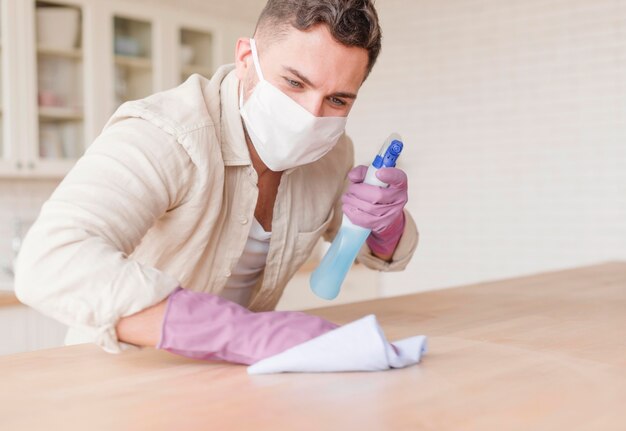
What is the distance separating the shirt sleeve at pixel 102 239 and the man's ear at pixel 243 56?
26 centimetres

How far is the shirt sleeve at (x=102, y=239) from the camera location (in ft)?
2.84

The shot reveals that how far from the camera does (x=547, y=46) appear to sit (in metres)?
3.10

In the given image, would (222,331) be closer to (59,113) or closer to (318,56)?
(318,56)

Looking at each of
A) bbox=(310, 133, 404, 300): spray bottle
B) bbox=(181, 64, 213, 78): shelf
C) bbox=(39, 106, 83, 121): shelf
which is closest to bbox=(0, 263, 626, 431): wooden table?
bbox=(310, 133, 404, 300): spray bottle

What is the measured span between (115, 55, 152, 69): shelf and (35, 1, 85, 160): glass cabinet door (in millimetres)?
169

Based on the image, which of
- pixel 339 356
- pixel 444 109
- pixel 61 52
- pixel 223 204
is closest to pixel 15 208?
pixel 61 52

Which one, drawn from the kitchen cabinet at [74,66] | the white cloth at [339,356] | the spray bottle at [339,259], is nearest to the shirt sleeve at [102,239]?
the white cloth at [339,356]

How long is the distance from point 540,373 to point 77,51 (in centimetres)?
267

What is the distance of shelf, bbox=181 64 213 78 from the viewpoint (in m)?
3.40

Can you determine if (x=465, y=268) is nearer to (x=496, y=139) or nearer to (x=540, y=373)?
(x=496, y=139)

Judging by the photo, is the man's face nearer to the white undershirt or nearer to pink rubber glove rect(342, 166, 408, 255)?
pink rubber glove rect(342, 166, 408, 255)

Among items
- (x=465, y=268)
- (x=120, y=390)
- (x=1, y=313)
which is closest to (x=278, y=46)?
(x=120, y=390)

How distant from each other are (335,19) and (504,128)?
7.57 feet

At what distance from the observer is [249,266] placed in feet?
4.61
